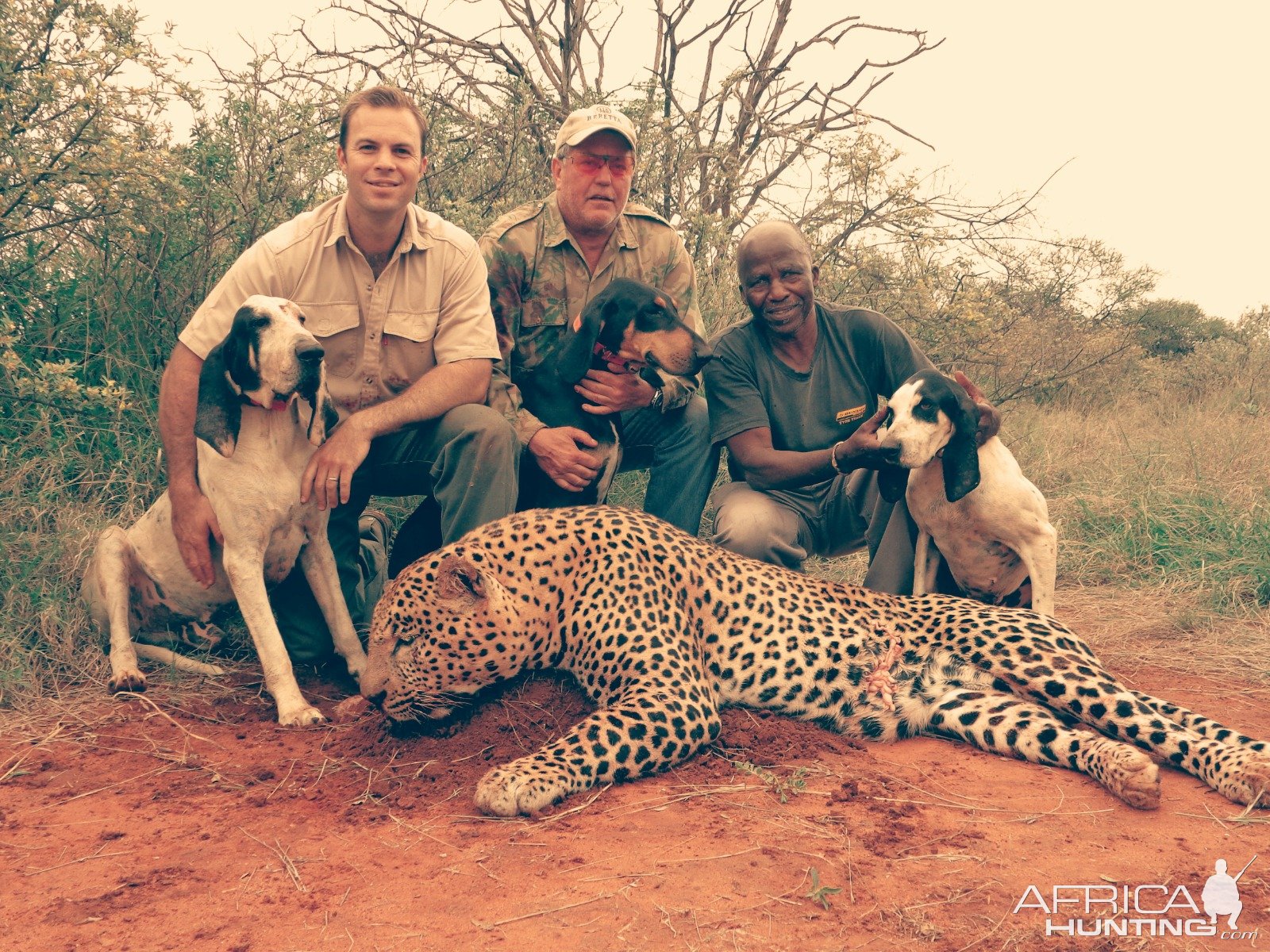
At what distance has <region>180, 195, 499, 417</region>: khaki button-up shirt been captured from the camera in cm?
425

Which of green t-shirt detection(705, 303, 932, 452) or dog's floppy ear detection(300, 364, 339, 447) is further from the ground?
green t-shirt detection(705, 303, 932, 452)

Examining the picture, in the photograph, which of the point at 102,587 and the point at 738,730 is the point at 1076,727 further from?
the point at 102,587

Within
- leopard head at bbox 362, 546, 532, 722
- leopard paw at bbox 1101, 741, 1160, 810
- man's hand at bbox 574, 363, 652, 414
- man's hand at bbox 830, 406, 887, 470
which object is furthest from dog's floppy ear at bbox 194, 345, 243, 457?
leopard paw at bbox 1101, 741, 1160, 810

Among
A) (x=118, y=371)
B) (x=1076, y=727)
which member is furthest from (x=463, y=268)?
(x=1076, y=727)

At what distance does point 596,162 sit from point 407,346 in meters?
1.25

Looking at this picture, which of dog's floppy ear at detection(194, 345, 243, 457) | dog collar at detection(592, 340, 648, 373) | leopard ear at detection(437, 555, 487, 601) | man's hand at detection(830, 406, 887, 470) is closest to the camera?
leopard ear at detection(437, 555, 487, 601)

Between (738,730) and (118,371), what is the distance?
3.42m

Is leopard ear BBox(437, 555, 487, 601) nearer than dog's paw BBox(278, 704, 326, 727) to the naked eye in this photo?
Yes

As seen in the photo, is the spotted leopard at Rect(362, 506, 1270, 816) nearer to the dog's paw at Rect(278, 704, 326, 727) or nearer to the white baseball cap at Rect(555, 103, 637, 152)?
the dog's paw at Rect(278, 704, 326, 727)

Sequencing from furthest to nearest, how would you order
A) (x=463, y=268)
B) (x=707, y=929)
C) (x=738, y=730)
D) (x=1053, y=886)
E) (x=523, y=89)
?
(x=523, y=89) < (x=463, y=268) < (x=738, y=730) < (x=1053, y=886) < (x=707, y=929)

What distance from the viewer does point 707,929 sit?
2.21 meters

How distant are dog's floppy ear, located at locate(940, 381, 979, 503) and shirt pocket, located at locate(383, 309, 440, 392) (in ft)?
6.79

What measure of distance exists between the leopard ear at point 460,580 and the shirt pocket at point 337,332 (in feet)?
5.04

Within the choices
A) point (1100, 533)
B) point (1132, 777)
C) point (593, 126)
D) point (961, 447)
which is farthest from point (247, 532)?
point (1100, 533)
